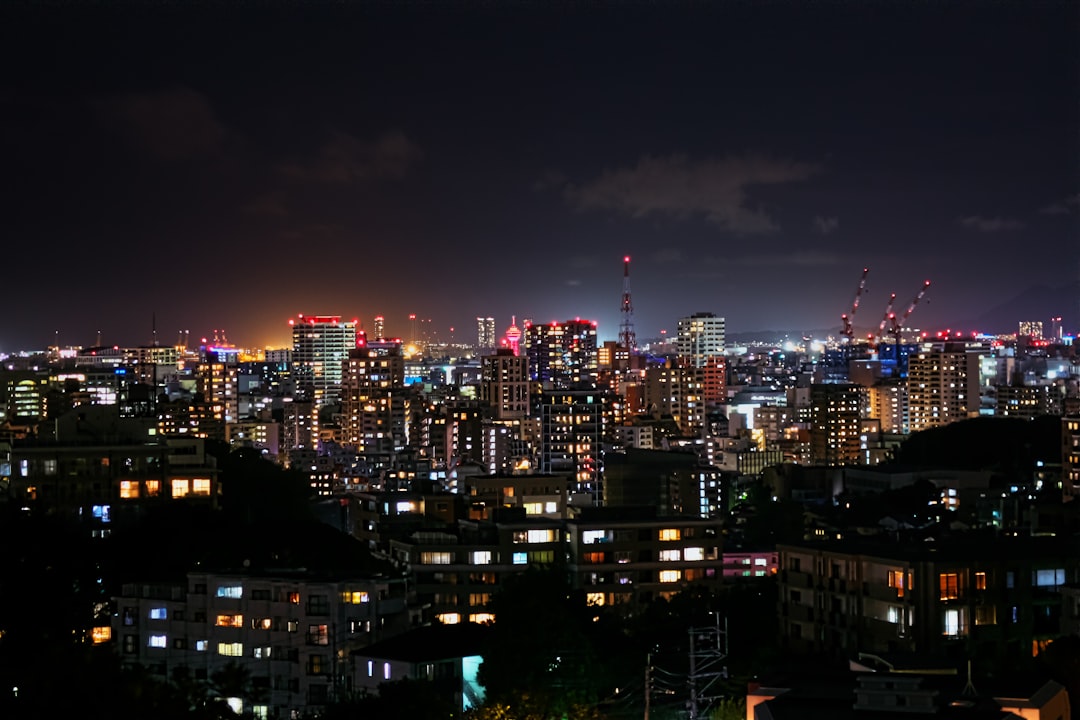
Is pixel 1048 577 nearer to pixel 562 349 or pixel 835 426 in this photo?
pixel 835 426

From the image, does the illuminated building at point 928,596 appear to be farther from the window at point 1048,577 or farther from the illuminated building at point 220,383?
the illuminated building at point 220,383

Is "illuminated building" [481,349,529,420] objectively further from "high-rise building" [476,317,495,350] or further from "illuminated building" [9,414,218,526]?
"high-rise building" [476,317,495,350]

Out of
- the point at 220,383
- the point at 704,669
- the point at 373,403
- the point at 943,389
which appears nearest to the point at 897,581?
the point at 704,669

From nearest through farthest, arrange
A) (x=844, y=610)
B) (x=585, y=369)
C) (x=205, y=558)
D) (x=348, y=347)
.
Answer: (x=844, y=610), (x=205, y=558), (x=585, y=369), (x=348, y=347)

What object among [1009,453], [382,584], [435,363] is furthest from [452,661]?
[435,363]

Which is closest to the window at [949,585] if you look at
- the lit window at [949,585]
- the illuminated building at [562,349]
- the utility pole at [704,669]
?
the lit window at [949,585]

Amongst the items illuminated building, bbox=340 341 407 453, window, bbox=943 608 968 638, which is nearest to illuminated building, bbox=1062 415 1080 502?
window, bbox=943 608 968 638

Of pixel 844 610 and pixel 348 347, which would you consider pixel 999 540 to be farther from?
pixel 348 347

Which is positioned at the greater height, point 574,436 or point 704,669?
point 574,436
